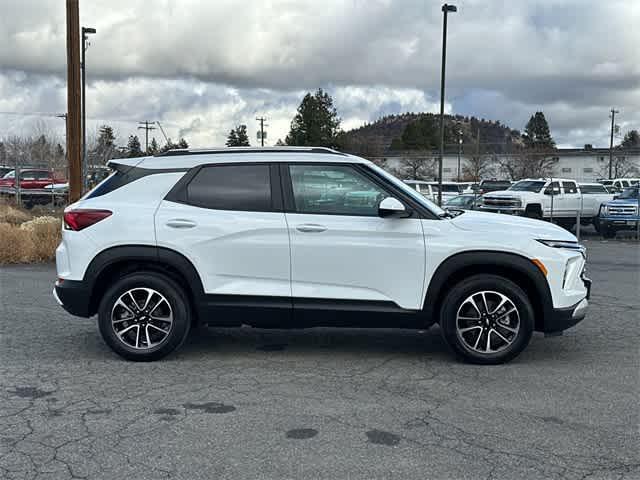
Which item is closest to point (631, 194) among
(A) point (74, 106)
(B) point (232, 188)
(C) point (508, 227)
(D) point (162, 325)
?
(A) point (74, 106)

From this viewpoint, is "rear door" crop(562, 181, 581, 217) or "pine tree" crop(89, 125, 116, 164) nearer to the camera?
"rear door" crop(562, 181, 581, 217)

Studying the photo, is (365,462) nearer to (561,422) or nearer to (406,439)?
(406,439)

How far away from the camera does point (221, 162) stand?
6.40m

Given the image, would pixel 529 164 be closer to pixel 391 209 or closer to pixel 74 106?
pixel 74 106

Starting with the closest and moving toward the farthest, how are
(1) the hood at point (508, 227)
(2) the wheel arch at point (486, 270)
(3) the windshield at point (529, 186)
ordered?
(2) the wheel arch at point (486, 270) → (1) the hood at point (508, 227) → (3) the windshield at point (529, 186)

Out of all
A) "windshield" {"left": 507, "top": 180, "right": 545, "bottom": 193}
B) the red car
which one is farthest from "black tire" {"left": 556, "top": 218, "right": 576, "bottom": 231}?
the red car

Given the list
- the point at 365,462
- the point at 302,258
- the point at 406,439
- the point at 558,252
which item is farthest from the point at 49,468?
the point at 558,252

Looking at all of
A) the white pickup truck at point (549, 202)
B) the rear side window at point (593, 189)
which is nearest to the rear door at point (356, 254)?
the white pickup truck at point (549, 202)

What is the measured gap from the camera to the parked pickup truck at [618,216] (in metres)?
21.9

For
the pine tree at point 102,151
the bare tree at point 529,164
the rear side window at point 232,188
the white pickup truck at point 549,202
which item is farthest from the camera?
the bare tree at point 529,164

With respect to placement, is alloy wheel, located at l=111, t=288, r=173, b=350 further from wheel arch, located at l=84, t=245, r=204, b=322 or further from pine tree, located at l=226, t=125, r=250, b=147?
pine tree, located at l=226, t=125, r=250, b=147

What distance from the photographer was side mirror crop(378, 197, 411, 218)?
5910mm

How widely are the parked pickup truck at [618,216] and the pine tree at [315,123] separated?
64137mm

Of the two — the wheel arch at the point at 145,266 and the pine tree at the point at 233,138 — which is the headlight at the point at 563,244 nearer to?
the wheel arch at the point at 145,266
